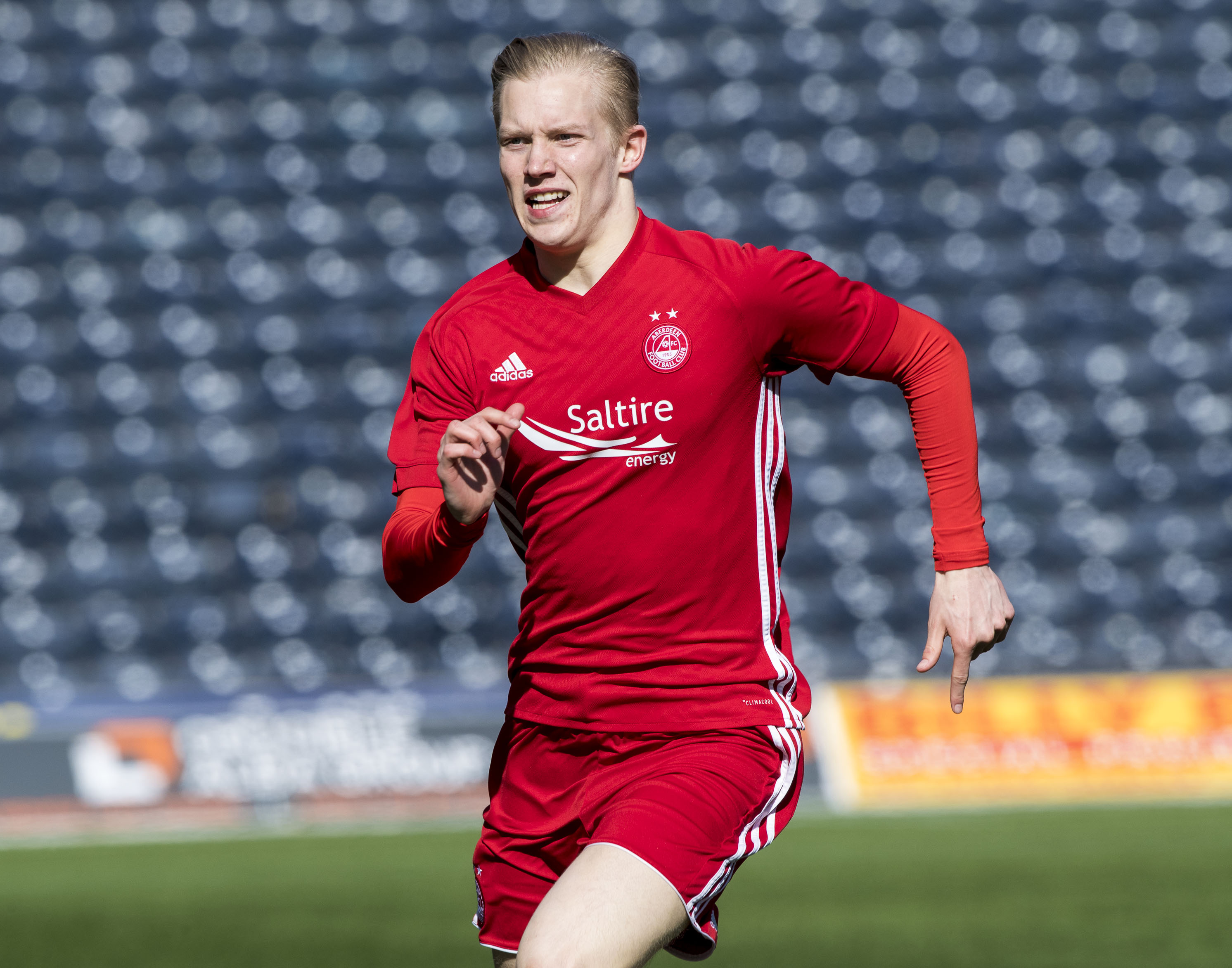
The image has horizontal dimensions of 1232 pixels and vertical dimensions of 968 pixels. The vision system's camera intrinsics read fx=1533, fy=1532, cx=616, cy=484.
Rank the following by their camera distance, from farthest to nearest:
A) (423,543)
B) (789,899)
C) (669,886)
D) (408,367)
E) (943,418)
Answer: (408,367)
(789,899)
(943,418)
(423,543)
(669,886)

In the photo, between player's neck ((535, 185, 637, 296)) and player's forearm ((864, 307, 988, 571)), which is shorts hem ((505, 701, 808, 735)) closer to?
player's forearm ((864, 307, 988, 571))

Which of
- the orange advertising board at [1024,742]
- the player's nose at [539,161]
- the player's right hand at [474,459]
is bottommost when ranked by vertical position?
the orange advertising board at [1024,742]

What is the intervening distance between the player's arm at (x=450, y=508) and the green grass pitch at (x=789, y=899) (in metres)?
2.84

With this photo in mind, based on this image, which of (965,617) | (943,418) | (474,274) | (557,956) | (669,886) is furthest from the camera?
(474,274)

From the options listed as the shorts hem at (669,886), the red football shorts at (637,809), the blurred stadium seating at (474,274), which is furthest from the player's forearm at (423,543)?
the blurred stadium seating at (474,274)

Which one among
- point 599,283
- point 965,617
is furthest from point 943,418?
point 599,283

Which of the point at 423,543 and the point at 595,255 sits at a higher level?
the point at 595,255

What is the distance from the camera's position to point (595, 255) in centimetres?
248

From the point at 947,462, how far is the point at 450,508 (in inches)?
33.3

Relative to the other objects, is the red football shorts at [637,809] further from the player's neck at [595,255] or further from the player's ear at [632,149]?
the player's ear at [632,149]

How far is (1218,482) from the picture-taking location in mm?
11328

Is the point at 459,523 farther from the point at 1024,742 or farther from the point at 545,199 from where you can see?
the point at 1024,742

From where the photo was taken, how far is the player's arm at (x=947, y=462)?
242 centimetres

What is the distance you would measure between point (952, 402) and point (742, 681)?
0.57 meters
